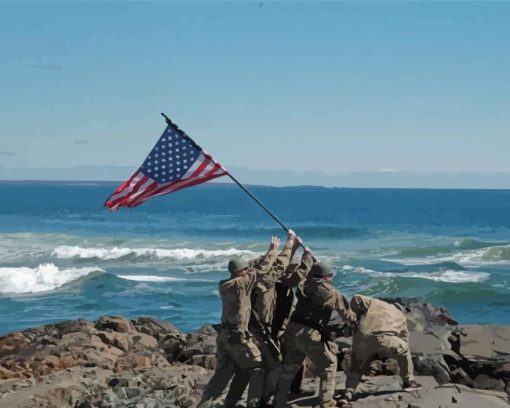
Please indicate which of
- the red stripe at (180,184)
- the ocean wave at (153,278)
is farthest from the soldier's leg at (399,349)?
the ocean wave at (153,278)

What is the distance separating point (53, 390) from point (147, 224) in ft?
206

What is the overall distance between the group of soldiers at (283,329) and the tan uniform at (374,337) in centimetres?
1

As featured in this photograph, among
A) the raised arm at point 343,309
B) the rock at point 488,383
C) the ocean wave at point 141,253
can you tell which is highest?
the raised arm at point 343,309

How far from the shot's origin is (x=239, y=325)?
11289 millimetres

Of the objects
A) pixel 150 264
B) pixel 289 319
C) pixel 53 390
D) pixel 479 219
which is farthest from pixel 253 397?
pixel 479 219

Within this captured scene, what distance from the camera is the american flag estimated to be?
42.0ft

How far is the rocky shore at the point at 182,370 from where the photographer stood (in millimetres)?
12289

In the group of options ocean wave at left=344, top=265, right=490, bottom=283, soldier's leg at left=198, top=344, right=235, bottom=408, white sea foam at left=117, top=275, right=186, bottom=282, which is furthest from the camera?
white sea foam at left=117, top=275, right=186, bottom=282

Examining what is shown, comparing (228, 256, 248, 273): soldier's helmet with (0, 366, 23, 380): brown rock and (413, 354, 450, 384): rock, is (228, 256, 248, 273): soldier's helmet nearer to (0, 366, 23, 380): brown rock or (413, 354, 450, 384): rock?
(413, 354, 450, 384): rock

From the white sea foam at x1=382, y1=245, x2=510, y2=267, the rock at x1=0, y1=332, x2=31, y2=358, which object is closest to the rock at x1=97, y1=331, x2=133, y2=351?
the rock at x1=0, y1=332, x2=31, y2=358

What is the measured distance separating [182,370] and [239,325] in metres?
3.84

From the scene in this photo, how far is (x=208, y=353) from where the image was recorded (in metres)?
16.5

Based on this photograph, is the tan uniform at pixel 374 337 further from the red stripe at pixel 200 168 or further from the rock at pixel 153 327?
the rock at pixel 153 327

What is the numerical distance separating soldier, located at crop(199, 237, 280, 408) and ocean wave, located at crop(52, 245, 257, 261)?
1391 inches
